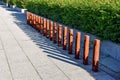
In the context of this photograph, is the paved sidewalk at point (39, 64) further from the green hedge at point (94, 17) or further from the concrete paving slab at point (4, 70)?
the green hedge at point (94, 17)

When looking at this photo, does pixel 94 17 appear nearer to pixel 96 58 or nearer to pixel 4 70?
pixel 96 58

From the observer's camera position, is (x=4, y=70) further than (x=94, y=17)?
No

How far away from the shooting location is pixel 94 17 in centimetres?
839

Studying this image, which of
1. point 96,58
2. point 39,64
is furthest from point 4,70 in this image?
point 96,58

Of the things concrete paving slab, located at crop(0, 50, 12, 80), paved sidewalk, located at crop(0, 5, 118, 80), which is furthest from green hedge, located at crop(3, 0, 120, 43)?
concrete paving slab, located at crop(0, 50, 12, 80)

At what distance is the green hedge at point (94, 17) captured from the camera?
24.4 ft

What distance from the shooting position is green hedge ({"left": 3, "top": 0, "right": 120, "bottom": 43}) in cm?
744

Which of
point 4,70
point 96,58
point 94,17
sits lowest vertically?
point 4,70

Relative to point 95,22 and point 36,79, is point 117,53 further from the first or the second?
point 36,79

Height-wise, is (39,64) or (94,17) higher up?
(94,17)

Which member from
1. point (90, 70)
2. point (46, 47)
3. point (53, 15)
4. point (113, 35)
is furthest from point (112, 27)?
point (53, 15)

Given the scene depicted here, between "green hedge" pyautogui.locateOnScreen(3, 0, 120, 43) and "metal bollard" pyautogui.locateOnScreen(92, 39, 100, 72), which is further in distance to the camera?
"green hedge" pyautogui.locateOnScreen(3, 0, 120, 43)

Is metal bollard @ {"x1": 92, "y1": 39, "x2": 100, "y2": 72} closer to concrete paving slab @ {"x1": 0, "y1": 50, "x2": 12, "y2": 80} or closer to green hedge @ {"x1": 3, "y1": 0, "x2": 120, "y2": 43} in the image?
green hedge @ {"x1": 3, "y1": 0, "x2": 120, "y2": 43}

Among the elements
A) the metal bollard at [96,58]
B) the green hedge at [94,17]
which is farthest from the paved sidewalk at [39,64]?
the green hedge at [94,17]
